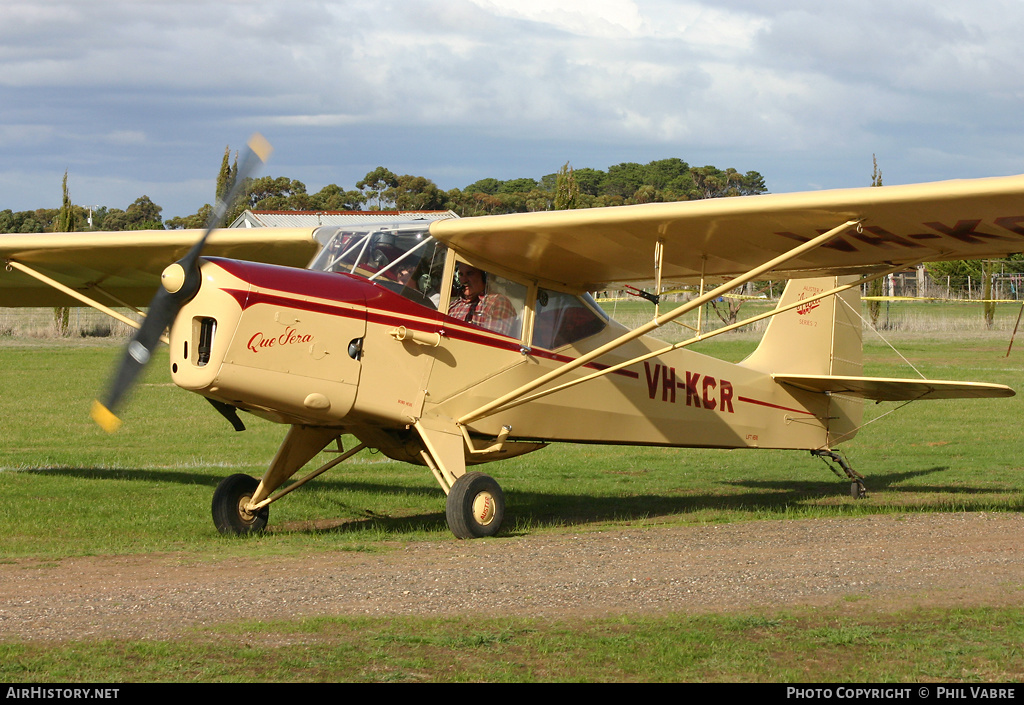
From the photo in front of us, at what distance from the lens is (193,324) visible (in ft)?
25.6

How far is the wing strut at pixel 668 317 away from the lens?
849 cm

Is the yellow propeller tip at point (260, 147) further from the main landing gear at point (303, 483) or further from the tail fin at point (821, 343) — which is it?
the tail fin at point (821, 343)

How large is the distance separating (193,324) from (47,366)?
24.2 meters

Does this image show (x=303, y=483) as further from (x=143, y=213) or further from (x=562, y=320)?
(x=143, y=213)

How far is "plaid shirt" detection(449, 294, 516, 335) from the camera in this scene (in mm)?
9573

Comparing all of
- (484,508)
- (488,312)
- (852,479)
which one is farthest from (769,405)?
(484,508)

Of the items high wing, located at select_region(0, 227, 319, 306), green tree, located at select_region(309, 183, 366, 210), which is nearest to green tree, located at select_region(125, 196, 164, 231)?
green tree, located at select_region(309, 183, 366, 210)

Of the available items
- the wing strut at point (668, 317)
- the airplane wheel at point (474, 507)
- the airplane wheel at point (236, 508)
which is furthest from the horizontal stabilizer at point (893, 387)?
the airplane wheel at point (236, 508)

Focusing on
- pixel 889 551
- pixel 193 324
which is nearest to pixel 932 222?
pixel 889 551

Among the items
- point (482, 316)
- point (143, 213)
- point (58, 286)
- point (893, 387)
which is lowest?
point (893, 387)

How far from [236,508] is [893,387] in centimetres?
720

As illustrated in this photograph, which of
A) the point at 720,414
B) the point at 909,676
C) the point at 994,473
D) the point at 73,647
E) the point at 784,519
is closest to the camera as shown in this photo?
the point at 909,676

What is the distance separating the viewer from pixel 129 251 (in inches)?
452

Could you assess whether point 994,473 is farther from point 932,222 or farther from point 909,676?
point 909,676
